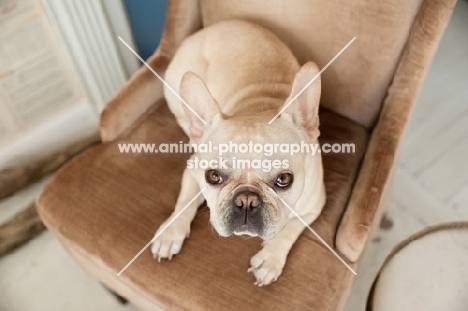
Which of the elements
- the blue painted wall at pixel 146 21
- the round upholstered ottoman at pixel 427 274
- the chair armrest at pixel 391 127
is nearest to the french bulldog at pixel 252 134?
the chair armrest at pixel 391 127

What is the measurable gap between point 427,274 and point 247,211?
48cm

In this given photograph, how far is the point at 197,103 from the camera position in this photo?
126cm

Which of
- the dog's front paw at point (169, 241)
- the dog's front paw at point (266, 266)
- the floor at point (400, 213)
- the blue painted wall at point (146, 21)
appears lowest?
the floor at point (400, 213)

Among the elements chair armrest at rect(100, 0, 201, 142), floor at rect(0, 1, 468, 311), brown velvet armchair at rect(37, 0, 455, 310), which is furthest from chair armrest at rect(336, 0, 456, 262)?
chair armrest at rect(100, 0, 201, 142)

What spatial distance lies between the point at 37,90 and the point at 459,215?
6.17ft

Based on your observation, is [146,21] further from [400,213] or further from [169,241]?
[400,213]

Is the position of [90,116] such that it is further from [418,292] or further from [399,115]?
[418,292]

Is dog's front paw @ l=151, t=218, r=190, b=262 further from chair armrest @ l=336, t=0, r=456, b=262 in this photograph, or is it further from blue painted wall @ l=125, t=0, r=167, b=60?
blue painted wall @ l=125, t=0, r=167, b=60

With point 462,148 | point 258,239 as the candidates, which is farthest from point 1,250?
point 462,148

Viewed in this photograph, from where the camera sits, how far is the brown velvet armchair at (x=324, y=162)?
1.26 metres

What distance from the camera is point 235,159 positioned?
46.5 inches

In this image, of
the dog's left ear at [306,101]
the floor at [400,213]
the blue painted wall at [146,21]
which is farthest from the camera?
the blue painted wall at [146,21]

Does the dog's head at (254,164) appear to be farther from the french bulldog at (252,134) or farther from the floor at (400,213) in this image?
the floor at (400,213)

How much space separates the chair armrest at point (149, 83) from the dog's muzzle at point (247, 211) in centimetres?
61
